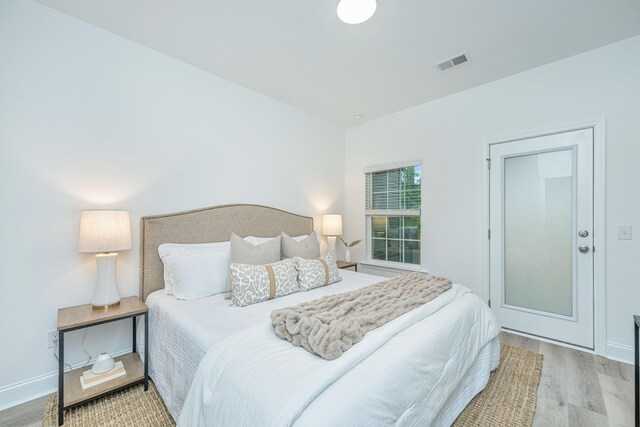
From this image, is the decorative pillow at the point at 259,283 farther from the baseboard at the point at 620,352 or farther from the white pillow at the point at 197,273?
the baseboard at the point at 620,352

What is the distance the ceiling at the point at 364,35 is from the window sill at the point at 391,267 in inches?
86.0

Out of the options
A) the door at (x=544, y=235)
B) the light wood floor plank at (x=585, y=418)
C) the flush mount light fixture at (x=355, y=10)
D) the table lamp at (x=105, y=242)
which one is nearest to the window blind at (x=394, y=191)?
the door at (x=544, y=235)

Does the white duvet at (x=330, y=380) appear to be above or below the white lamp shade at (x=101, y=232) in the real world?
below

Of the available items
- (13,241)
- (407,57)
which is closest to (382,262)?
(407,57)

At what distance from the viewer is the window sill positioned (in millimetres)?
3588

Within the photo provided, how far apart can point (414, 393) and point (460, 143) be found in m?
2.80

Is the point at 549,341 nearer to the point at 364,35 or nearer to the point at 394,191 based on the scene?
the point at 394,191

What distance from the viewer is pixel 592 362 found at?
2248mm

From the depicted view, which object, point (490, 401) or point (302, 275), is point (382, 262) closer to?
point (302, 275)

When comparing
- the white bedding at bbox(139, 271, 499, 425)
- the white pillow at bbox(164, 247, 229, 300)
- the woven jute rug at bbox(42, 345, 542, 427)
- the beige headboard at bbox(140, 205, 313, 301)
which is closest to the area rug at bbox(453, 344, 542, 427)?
the woven jute rug at bbox(42, 345, 542, 427)

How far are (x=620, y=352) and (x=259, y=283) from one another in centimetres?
299

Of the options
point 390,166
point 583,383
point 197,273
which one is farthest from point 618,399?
point 197,273

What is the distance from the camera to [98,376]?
1814 mm

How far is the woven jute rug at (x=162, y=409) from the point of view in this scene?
63.2 inches
